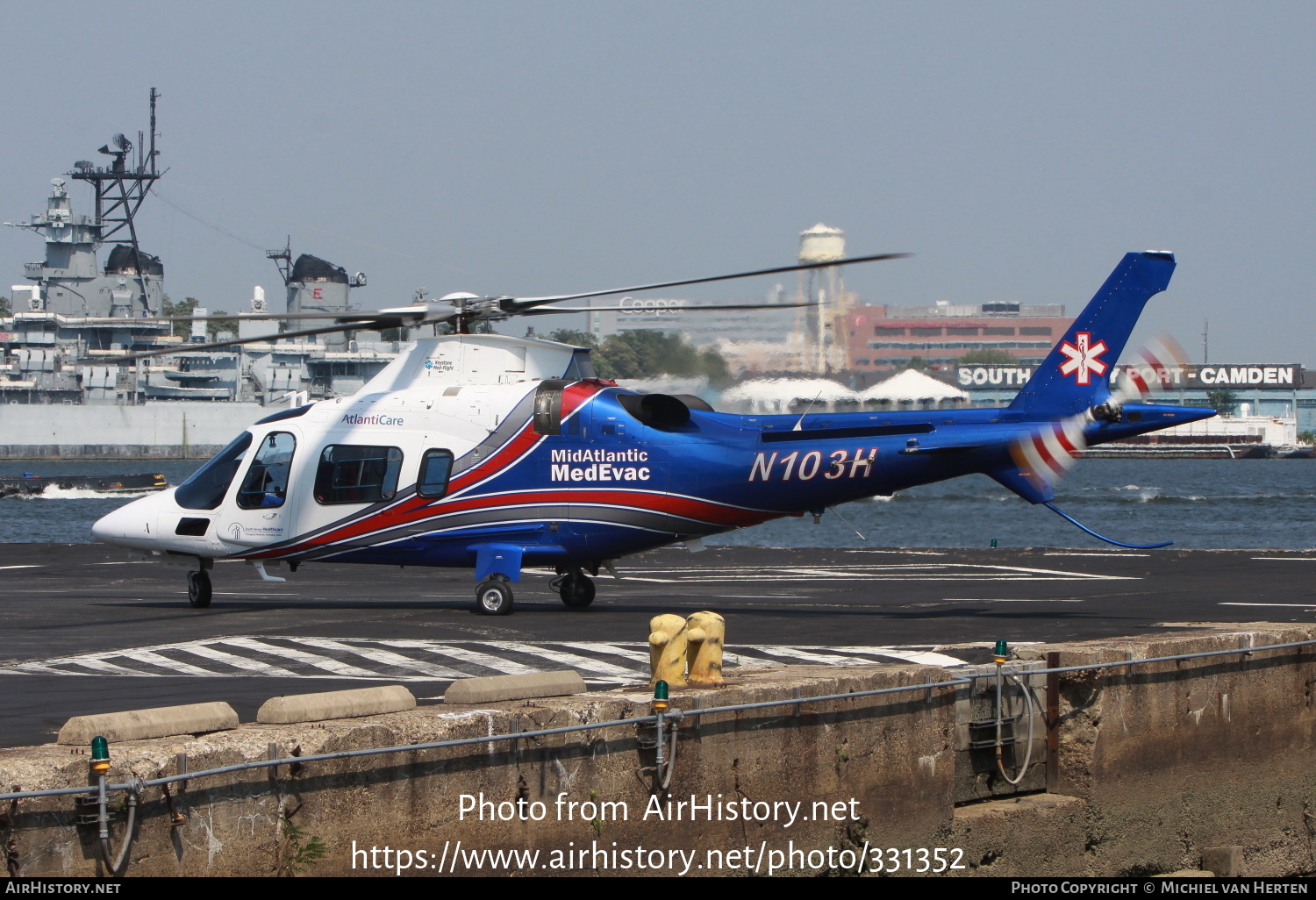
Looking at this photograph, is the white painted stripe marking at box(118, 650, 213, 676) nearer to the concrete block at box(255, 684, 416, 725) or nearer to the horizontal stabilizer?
the concrete block at box(255, 684, 416, 725)

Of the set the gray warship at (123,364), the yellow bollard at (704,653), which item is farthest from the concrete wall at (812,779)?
the gray warship at (123,364)

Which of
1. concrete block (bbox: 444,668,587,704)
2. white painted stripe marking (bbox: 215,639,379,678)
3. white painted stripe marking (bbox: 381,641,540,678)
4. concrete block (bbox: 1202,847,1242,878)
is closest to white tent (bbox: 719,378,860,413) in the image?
white painted stripe marking (bbox: 381,641,540,678)

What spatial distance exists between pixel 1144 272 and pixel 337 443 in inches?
467

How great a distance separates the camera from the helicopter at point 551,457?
59.2 ft

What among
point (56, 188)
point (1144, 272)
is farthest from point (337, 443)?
point (56, 188)

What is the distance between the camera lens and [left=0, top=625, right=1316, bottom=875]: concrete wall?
7.31 metres

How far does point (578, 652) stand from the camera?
16.0m

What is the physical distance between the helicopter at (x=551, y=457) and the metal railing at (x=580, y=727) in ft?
19.0

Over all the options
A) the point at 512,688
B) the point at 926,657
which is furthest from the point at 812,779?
the point at 926,657

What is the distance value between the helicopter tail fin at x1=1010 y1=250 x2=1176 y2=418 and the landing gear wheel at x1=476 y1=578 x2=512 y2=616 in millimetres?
7876
